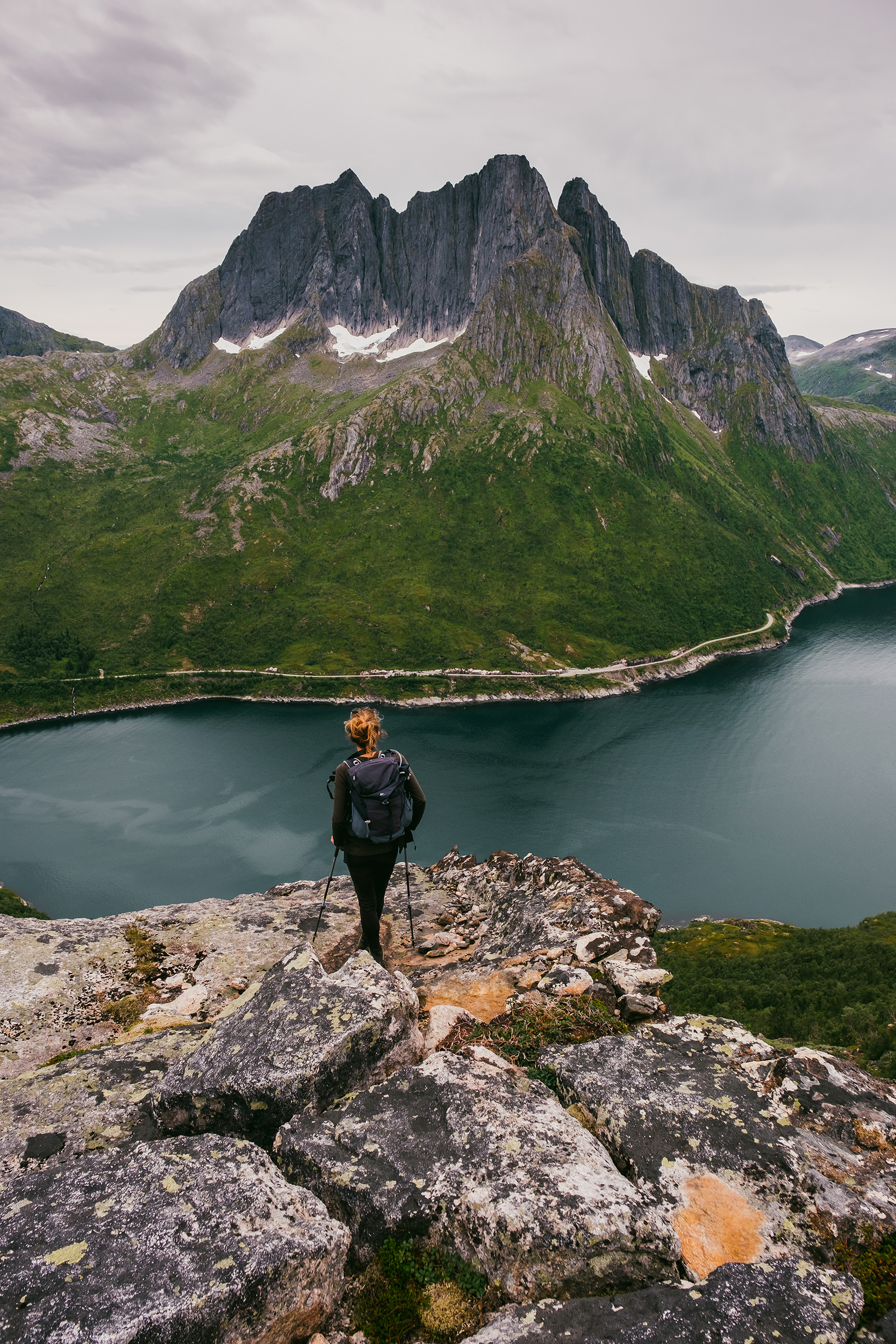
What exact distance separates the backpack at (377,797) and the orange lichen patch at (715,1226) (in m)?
7.01

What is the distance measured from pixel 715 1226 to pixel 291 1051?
19.7ft

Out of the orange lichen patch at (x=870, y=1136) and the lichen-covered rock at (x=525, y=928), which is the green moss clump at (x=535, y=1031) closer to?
the lichen-covered rock at (x=525, y=928)

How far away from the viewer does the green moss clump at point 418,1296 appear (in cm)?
657

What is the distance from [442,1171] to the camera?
25.9 feet

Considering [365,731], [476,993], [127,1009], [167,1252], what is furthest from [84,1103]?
[476,993]

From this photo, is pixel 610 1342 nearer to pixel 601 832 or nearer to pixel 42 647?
pixel 601 832

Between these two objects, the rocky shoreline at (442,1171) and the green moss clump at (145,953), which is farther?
the green moss clump at (145,953)

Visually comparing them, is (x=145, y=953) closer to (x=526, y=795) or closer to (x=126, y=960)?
(x=126, y=960)

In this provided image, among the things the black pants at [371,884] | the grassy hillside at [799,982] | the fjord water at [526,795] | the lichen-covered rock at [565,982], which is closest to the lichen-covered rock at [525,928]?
the lichen-covered rock at [565,982]

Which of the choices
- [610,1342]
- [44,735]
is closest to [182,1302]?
[610,1342]

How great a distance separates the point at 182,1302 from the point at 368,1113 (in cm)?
324

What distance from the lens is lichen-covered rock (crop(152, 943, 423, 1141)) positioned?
9086 millimetres

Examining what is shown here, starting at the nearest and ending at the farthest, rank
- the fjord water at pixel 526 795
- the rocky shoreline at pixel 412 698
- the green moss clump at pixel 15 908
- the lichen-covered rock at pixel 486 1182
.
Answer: the lichen-covered rock at pixel 486 1182 < the green moss clump at pixel 15 908 < the fjord water at pixel 526 795 < the rocky shoreline at pixel 412 698

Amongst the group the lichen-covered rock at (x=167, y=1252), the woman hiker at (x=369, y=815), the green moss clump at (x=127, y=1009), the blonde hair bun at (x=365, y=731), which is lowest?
the green moss clump at (x=127, y=1009)
